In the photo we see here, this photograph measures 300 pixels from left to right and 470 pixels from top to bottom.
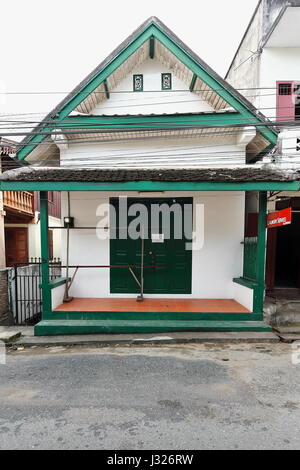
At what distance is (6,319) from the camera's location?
6.73m

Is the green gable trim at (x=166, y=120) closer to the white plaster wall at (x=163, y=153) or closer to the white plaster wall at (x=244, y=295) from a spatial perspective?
the white plaster wall at (x=163, y=153)

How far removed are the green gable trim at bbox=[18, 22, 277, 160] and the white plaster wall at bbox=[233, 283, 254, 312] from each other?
3.80 m

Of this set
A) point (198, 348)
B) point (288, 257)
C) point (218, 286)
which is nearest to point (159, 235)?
point (218, 286)

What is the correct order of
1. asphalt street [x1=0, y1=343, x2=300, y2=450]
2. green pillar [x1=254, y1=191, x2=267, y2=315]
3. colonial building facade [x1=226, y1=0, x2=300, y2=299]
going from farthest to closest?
colonial building facade [x1=226, y1=0, x2=300, y2=299]
green pillar [x1=254, y1=191, x2=267, y2=315]
asphalt street [x1=0, y1=343, x2=300, y2=450]

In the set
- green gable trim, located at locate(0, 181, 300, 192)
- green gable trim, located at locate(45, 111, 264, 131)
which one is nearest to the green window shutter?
green gable trim, located at locate(45, 111, 264, 131)

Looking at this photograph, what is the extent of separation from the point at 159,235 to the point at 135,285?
5.07 feet

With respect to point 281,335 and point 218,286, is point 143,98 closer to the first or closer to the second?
point 218,286

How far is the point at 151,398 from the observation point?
3.21 meters

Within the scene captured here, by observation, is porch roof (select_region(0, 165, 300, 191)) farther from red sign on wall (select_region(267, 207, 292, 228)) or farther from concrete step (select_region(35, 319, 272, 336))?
concrete step (select_region(35, 319, 272, 336))

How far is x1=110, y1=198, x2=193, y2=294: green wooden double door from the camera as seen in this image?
6656mm

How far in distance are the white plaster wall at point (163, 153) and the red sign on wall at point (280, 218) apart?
1973 mm

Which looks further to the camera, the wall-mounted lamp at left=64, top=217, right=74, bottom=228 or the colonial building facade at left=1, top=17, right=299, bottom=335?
the wall-mounted lamp at left=64, top=217, right=74, bottom=228

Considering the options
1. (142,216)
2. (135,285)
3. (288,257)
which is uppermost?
(142,216)

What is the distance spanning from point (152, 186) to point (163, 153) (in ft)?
6.52
